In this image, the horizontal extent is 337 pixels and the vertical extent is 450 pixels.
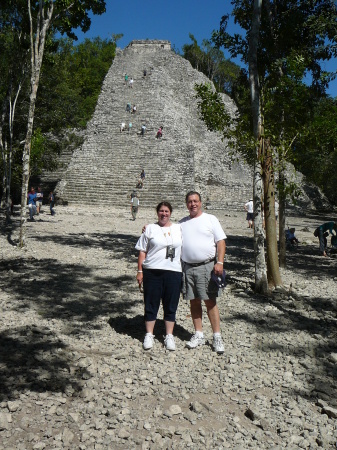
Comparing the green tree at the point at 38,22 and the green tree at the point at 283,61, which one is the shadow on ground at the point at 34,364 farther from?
the green tree at the point at 38,22

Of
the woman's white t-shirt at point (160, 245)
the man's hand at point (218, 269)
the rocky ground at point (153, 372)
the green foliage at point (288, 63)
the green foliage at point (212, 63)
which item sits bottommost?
the rocky ground at point (153, 372)

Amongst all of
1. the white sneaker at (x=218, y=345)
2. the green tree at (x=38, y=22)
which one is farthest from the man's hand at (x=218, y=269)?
the green tree at (x=38, y=22)

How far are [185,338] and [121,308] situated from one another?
134 cm

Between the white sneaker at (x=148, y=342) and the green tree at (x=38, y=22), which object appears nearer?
the white sneaker at (x=148, y=342)

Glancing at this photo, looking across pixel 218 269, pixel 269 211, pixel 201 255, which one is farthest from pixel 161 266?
pixel 269 211

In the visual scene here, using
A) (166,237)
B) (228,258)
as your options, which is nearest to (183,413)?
(166,237)

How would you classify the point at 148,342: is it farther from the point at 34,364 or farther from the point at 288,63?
the point at 288,63

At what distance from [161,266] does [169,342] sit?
849 millimetres

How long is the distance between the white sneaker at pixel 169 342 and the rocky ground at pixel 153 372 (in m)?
0.08

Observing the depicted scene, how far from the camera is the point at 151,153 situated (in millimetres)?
29328

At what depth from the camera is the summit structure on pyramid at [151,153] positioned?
2534 cm

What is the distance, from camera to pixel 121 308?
18.5 feet

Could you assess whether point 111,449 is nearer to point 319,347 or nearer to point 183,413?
point 183,413

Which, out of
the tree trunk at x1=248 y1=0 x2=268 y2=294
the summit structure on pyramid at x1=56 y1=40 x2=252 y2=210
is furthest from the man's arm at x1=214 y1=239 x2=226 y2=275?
the summit structure on pyramid at x1=56 y1=40 x2=252 y2=210
